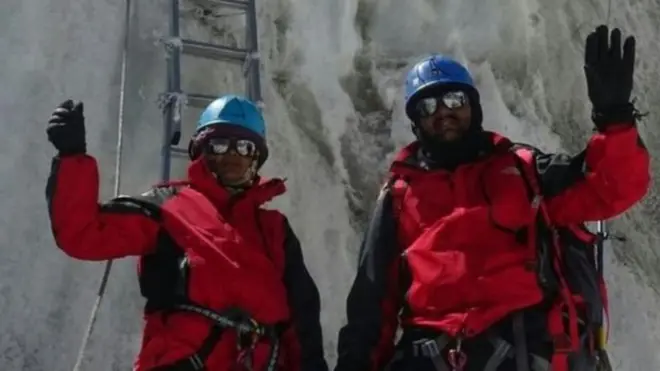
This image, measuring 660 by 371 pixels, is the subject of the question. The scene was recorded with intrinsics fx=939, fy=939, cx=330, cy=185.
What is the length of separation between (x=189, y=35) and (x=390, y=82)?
1422mm

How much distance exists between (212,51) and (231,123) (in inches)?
51.8

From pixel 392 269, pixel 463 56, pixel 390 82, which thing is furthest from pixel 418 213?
pixel 463 56

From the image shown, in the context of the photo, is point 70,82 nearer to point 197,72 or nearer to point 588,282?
point 197,72

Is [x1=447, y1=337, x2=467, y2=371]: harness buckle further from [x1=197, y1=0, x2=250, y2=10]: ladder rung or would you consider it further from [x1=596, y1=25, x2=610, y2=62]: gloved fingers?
[x1=197, y1=0, x2=250, y2=10]: ladder rung

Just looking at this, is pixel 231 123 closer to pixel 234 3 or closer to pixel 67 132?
pixel 67 132

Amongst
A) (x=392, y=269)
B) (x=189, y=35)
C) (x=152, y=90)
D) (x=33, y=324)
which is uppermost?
(x=189, y=35)

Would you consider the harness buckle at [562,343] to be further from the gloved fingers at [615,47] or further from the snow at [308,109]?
the snow at [308,109]

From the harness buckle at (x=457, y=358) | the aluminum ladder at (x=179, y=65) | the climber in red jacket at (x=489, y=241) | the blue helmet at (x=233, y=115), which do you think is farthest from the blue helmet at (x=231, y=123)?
the harness buckle at (x=457, y=358)

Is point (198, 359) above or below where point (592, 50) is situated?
below

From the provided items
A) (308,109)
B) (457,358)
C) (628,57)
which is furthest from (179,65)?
(628,57)

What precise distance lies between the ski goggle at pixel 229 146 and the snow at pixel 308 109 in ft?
4.97

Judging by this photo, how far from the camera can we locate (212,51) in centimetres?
437

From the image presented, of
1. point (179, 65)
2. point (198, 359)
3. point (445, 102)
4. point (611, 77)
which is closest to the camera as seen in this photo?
point (611, 77)

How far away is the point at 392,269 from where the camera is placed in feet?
9.46
